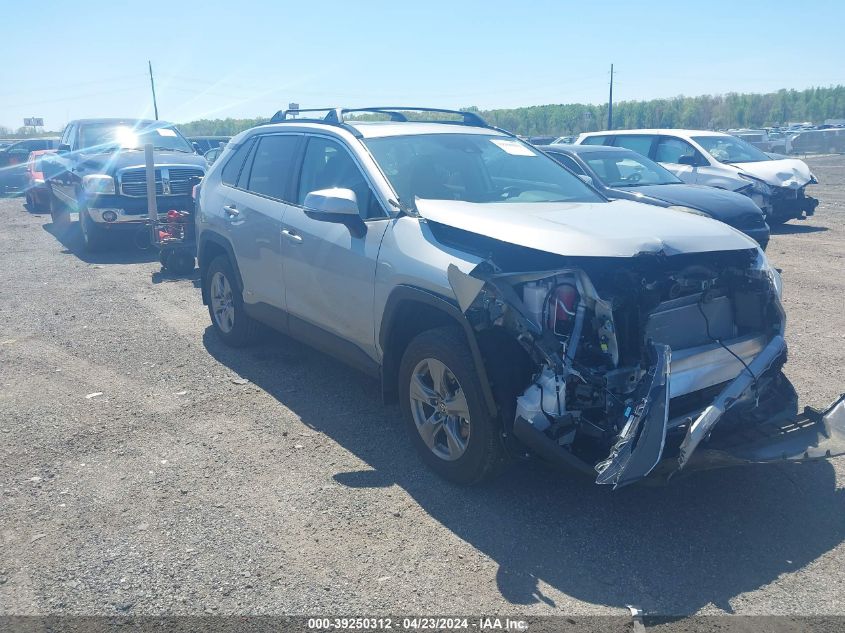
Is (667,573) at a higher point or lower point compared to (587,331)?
lower

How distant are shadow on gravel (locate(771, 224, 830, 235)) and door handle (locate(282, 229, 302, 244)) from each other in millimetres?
11082

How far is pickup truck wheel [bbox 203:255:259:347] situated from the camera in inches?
257

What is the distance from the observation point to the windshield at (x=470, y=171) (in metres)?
4.88

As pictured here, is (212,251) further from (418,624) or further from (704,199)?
(704,199)

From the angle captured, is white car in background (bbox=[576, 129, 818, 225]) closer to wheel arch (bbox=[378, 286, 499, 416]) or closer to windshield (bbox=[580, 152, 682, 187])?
windshield (bbox=[580, 152, 682, 187])

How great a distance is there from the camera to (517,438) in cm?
371

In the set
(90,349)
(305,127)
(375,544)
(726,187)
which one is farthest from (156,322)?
(726,187)

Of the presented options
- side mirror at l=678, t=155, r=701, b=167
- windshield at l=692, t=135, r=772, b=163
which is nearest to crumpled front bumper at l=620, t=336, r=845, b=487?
side mirror at l=678, t=155, r=701, b=167

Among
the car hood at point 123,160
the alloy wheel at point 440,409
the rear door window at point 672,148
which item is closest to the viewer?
the alloy wheel at point 440,409

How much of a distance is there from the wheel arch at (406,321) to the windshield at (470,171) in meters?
0.70

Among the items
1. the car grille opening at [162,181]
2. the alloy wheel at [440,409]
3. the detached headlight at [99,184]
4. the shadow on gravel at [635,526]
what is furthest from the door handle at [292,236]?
the detached headlight at [99,184]

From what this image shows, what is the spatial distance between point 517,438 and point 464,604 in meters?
0.85

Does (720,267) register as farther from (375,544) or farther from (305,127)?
(305,127)

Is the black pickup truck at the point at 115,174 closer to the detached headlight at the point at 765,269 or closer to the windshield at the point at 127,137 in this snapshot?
the windshield at the point at 127,137
